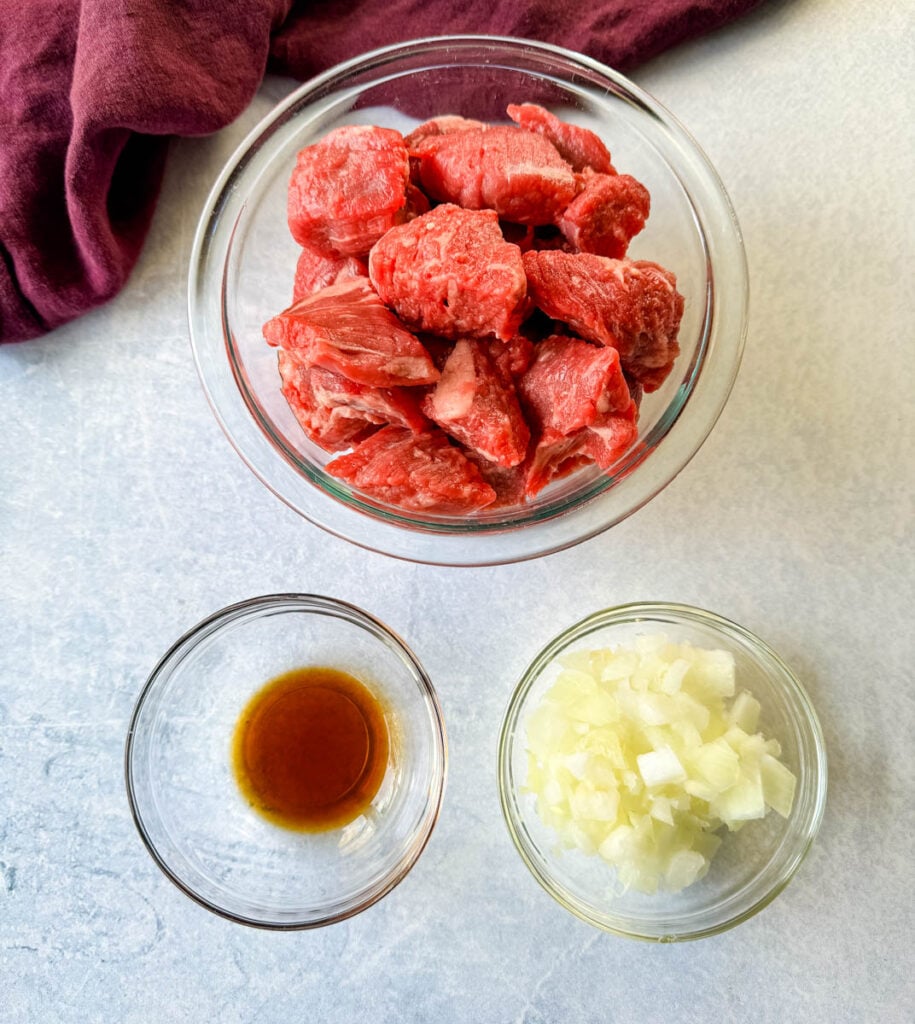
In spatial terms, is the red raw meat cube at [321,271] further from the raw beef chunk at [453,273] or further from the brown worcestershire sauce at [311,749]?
the brown worcestershire sauce at [311,749]

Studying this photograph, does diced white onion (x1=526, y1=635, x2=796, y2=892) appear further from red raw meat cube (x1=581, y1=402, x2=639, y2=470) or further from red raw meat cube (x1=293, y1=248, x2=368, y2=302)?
red raw meat cube (x1=293, y1=248, x2=368, y2=302)

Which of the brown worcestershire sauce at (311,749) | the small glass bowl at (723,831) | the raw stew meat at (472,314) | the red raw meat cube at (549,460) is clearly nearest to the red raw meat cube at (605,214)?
the raw stew meat at (472,314)

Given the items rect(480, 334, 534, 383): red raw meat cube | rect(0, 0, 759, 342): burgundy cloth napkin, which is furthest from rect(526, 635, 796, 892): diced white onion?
rect(0, 0, 759, 342): burgundy cloth napkin

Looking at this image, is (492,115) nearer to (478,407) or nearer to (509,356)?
(509,356)

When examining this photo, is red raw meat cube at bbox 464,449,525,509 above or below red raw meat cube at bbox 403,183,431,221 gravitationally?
below

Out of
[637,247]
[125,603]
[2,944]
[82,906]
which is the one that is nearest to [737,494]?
[637,247]

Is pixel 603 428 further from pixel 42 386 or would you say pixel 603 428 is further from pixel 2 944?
pixel 2 944

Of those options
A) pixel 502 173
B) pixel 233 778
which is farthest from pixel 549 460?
pixel 233 778
